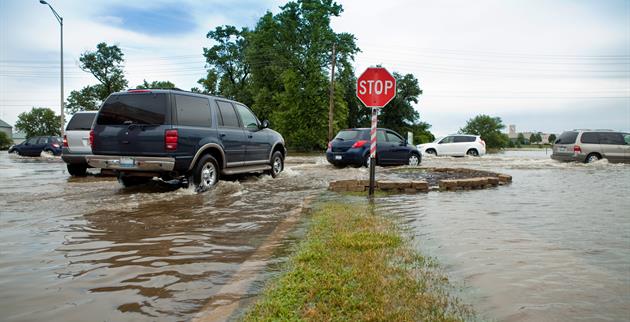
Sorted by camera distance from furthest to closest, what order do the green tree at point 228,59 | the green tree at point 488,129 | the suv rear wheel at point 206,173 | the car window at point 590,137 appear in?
the green tree at point 488,129 → the green tree at point 228,59 → the car window at point 590,137 → the suv rear wheel at point 206,173

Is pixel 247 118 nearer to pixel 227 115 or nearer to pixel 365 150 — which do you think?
pixel 227 115

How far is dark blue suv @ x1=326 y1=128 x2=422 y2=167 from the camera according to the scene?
16250mm

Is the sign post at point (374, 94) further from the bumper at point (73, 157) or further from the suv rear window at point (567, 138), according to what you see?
the suv rear window at point (567, 138)

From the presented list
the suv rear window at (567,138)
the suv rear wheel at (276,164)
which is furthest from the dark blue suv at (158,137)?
the suv rear window at (567,138)

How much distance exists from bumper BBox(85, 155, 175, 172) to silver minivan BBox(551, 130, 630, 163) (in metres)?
19.2

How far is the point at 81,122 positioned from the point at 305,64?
30942mm

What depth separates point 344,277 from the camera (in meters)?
3.31

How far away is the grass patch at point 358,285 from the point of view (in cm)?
267

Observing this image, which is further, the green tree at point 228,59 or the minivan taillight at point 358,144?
the green tree at point 228,59

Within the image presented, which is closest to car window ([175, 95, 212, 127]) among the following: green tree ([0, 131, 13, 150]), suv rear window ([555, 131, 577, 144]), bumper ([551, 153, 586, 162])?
bumper ([551, 153, 586, 162])

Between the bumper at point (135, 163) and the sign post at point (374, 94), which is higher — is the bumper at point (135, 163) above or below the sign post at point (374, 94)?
below

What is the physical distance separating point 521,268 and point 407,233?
1528mm

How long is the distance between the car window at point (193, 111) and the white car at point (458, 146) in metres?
20.7

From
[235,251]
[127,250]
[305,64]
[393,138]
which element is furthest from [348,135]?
[305,64]
